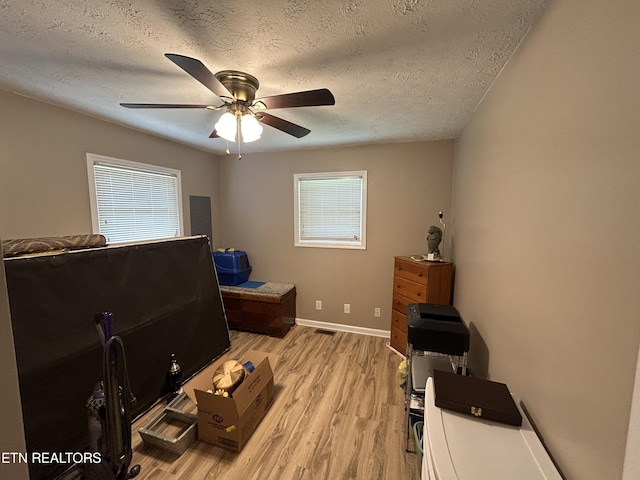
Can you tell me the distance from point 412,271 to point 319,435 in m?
1.67

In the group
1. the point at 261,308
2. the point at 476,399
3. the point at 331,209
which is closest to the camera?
the point at 476,399

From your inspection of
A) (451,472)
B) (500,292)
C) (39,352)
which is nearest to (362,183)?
(500,292)

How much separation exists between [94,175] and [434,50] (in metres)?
2.83

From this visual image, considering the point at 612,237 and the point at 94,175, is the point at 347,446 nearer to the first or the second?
the point at 612,237

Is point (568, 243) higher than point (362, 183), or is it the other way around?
point (362, 183)

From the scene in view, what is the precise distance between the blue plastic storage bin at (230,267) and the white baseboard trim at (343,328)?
1043 millimetres

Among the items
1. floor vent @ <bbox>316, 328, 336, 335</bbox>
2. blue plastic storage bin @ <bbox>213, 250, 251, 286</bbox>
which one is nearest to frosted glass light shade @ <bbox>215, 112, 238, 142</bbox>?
blue plastic storage bin @ <bbox>213, 250, 251, 286</bbox>

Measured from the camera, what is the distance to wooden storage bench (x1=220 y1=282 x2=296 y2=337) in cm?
331

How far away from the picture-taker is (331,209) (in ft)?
11.6

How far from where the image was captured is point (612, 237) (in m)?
0.67

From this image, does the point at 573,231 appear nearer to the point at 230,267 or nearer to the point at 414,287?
the point at 414,287

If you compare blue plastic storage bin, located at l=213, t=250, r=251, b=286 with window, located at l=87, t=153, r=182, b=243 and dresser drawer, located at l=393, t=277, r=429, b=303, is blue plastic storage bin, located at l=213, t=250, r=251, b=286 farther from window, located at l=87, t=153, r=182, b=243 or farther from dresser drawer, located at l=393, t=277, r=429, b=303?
dresser drawer, located at l=393, t=277, r=429, b=303

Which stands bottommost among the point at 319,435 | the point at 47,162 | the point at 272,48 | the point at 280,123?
the point at 319,435

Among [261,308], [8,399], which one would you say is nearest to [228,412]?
[8,399]
